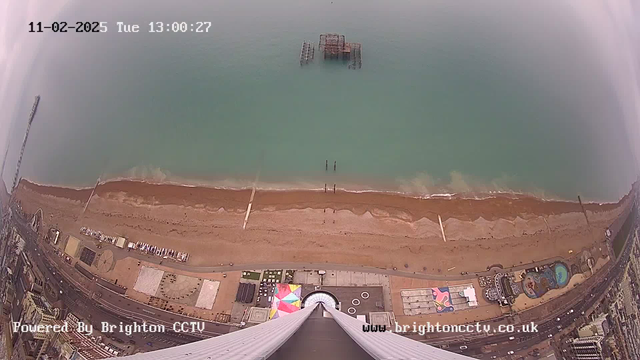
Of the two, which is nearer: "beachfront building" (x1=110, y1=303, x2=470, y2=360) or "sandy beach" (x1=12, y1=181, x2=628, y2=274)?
"beachfront building" (x1=110, y1=303, x2=470, y2=360)

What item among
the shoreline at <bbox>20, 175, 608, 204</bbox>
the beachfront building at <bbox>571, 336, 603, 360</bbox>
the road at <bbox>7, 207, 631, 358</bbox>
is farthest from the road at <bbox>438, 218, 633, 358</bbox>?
the shoreline at <bbox>20, 175, 608, 204</bbox>

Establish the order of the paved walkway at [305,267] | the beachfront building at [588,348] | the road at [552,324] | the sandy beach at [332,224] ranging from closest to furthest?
1. the beachfront building at [588,348]
2. the road at [552,324]
3. the paved walkway at [305,267]
4. the sandy beach at [332,224]

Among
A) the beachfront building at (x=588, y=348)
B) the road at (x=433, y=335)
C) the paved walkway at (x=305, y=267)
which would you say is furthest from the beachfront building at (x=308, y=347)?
the beachfront building at (x=588, y=348)

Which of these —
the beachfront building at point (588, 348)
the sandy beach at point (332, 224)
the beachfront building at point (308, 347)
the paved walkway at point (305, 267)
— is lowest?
Answer: the beachfront building at point (308, 347)

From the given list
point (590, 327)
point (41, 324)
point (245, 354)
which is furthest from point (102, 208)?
point (590, 327)

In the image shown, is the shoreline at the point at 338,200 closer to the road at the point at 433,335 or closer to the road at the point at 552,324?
the road at the point at 433,335

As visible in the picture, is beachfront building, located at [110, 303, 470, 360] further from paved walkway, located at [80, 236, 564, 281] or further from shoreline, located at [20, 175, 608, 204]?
shoreline, located at [20, 175, 608, 204]

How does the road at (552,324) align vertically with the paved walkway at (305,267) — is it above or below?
below
